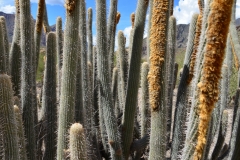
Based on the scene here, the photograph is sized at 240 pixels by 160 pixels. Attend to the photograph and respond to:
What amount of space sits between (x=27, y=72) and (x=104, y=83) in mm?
758

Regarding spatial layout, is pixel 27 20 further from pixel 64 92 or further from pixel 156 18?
pixel 156 18

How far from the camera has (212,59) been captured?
67.4 inches

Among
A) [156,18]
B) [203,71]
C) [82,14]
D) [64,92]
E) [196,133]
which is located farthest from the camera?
[82,14]

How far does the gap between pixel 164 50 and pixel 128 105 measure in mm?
1175

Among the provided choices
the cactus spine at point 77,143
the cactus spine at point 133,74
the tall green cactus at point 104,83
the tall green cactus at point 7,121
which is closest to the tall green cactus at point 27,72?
the tall green cactus at point 104,83

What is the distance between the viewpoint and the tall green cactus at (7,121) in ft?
6.84

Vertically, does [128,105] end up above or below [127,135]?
above

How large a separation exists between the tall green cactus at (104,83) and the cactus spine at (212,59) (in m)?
1.30

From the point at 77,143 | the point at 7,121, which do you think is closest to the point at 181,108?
the point at 77,143

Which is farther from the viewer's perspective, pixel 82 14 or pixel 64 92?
pixel 82 14

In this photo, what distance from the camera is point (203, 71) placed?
1771 mm

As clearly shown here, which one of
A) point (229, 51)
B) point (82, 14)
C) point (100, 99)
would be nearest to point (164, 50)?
point (100, 99)

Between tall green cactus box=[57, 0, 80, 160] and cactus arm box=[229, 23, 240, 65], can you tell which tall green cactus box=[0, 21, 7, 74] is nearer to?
tall green cactus box=[57, 0, 80, 160]

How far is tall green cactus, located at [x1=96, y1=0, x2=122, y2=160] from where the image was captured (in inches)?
118
